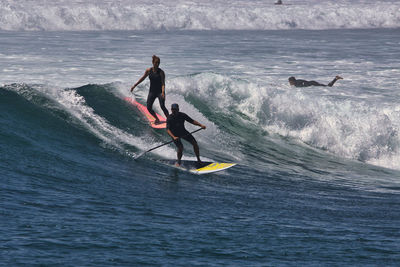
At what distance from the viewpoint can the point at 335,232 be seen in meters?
7.93

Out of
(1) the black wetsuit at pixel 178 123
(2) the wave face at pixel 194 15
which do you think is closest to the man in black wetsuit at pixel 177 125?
(1) the black wetsuit at pixel 178 123

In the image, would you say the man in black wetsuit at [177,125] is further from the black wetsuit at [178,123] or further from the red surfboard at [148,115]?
the red surfboard at [148,115]

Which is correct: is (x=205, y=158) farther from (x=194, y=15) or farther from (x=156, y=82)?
(x=194, y=15)

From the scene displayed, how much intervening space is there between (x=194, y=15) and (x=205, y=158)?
130 ft

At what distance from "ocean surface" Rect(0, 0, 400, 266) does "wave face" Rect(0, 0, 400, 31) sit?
13226 mm

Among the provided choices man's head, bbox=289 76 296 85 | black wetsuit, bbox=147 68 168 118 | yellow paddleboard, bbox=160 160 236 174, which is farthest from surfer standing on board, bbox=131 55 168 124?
man's head, bbox=289 76 296 85

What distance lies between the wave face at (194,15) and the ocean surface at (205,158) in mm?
13226

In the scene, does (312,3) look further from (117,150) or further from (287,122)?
(117,150)

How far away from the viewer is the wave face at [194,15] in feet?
152

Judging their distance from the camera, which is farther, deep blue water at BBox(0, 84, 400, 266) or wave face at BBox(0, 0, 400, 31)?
wave face at BBox(0, 0, 400, 31)

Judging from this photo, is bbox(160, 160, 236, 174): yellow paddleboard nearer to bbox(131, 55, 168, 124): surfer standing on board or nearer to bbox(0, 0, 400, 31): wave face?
bbox(131, 55, 168, 124): surfer standing on board

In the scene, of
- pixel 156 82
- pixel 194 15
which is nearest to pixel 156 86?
pixel 156 82

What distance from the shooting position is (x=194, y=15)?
51.0 metres

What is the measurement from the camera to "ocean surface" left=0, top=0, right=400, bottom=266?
693 cm
